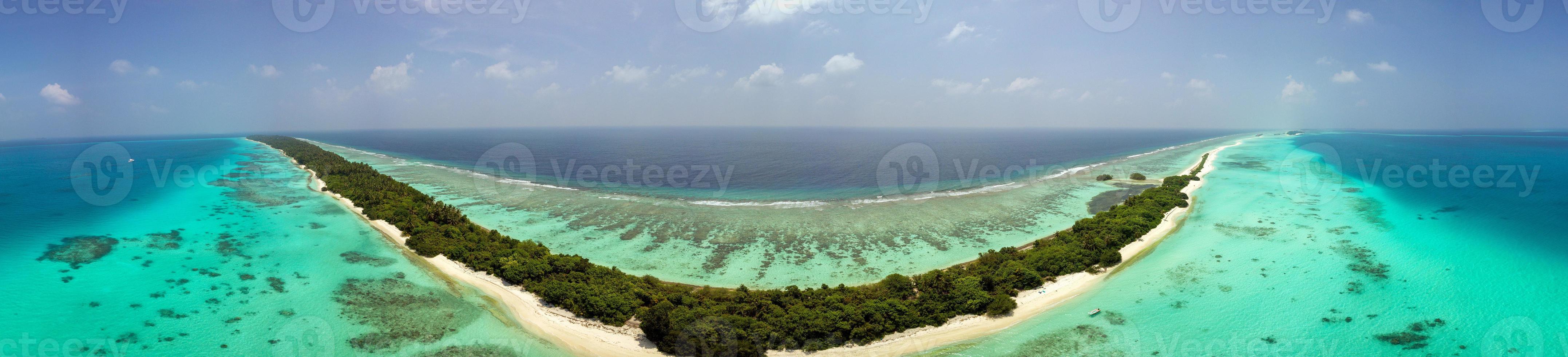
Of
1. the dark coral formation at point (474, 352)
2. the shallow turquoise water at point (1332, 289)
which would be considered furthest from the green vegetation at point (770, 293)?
the dark coral formation at point (474, 352)

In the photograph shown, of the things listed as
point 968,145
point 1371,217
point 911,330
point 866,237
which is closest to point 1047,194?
point 1371,217

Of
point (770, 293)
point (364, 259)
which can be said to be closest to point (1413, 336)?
point (770, 293)

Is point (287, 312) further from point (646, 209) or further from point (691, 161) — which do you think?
point (691, 161)

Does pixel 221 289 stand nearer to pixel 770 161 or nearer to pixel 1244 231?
pixel 1244 231

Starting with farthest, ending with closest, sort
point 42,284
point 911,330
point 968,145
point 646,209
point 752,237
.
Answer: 1. point 968,145
2. point 646,209
3. point 752,237
4. point 42,284
5. point 911,330

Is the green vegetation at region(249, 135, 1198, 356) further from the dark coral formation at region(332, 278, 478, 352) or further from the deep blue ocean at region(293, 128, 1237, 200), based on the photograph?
the deep blue ocean at region(293, 128, 1237, 200)

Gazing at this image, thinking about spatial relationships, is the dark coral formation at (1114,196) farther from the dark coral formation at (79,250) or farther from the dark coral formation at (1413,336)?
the dark coral formation at (79,250)
